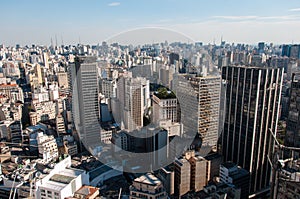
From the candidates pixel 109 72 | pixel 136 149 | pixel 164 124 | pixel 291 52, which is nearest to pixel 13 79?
pixel 109 72

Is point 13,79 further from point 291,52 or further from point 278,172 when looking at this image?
point 291,52

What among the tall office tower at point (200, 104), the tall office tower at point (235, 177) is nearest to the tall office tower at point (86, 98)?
the tall office tower at point (200, 104)

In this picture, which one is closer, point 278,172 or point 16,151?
point 278,172

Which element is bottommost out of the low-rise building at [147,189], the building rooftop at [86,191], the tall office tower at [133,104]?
the building rooftop at [86,191]

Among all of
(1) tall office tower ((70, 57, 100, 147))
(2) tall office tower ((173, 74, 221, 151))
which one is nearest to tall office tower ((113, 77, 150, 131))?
(1) tall office tower ((70, 57, 100, 147))

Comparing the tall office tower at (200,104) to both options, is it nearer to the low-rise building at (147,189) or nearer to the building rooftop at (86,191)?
the building rooftop at (86,191)

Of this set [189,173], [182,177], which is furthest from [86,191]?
[189,173]
